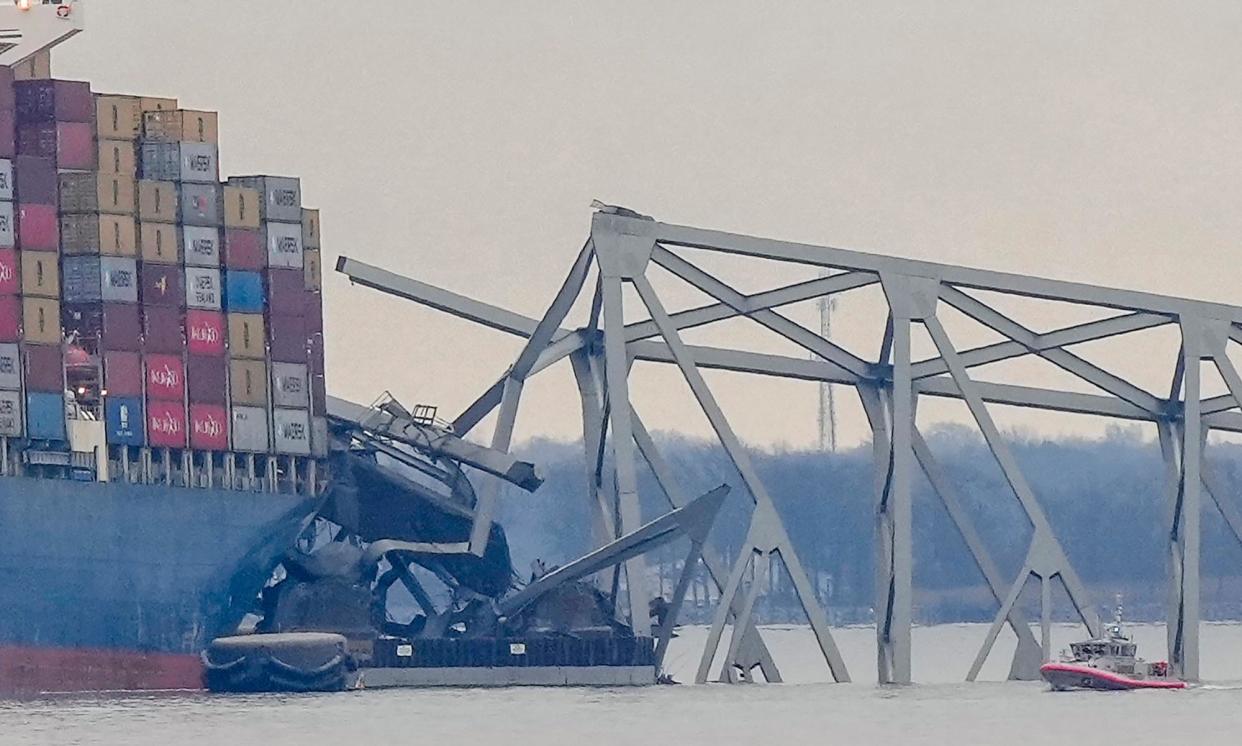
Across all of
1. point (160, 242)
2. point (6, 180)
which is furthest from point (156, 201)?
point (6, 180)

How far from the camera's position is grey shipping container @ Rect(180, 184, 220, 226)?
90250 millimetres

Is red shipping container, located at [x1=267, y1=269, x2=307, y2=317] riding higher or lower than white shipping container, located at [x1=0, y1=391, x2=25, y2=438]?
higher

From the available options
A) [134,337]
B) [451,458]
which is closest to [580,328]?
[451,458]

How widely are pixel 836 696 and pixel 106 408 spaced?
65.4ft

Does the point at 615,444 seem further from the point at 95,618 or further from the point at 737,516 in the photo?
the point at 737,516

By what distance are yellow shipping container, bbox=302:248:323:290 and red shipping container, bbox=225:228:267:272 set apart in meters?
1.57

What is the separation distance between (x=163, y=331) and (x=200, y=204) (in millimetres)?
3959

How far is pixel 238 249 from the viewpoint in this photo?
9094 centimetres

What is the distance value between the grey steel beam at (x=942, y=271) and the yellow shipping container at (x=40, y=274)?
49.8 feet

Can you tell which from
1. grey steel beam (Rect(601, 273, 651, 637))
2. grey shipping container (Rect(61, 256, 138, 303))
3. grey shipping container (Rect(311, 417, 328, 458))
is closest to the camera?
grey steel beam (Rect(601, 273, 651, 637))

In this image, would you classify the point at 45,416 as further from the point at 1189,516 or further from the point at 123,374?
the point at 1189,516

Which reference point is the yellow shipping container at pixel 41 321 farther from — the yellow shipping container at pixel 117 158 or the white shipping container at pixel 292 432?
the white shipping container at pixel 292 432

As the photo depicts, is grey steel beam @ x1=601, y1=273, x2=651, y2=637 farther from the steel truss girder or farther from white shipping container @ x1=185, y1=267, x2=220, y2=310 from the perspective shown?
white shipping container @ x1=185, y1=267, x2=220, y2=310

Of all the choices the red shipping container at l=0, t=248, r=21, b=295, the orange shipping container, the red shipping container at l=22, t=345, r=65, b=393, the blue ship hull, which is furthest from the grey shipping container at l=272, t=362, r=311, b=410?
the red shipping container at l=0, t=248, r=21, b=295
